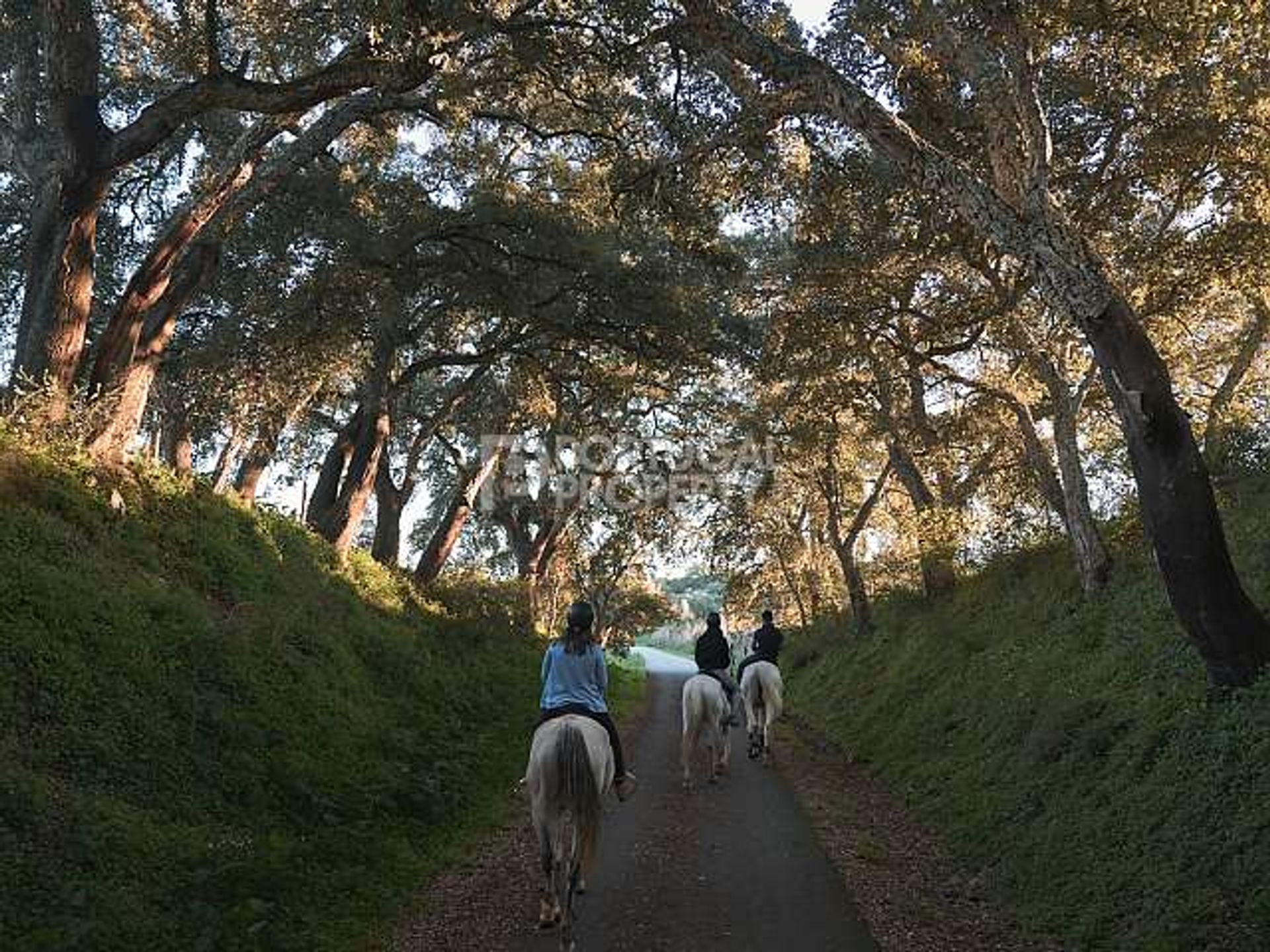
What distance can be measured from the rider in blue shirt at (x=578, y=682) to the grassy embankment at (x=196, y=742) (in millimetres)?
1904

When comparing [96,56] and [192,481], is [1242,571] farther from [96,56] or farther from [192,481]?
[96,56]

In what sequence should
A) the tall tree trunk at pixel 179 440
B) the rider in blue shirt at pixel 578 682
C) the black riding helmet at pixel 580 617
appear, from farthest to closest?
the tall tree trunk at pixel 179 440
the rider in blue shirt at pixel 578 682
the black riding helmet at pixel 580 617

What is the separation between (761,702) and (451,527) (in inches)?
433

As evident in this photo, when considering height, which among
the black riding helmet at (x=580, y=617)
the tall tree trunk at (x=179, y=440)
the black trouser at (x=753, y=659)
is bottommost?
the black trouser at (x=753, y=659)

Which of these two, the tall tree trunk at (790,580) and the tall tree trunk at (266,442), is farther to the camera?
the tall tree trunk at (790,580)

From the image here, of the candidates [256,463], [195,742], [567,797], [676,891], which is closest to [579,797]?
[567,797]

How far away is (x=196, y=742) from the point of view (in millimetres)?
7332

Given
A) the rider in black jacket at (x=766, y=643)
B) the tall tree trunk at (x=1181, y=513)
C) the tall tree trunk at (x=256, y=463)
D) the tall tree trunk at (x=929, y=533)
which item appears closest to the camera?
the tall tree trunk at (x=1181, y=513)

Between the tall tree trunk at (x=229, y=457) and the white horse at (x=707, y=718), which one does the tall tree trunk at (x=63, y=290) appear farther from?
the tall tree trunk at (x=229, y=457)

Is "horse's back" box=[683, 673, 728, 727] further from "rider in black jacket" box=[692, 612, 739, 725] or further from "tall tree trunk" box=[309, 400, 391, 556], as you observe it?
"tall tree trunk" box=[309, 400, 391, 556]

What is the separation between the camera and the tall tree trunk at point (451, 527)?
21.1m

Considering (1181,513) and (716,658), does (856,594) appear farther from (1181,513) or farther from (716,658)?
(1181,513)

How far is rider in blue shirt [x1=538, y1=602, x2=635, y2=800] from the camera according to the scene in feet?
22.9

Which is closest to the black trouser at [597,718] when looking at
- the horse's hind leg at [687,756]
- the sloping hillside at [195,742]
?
the sloping hillside at [195,742]
